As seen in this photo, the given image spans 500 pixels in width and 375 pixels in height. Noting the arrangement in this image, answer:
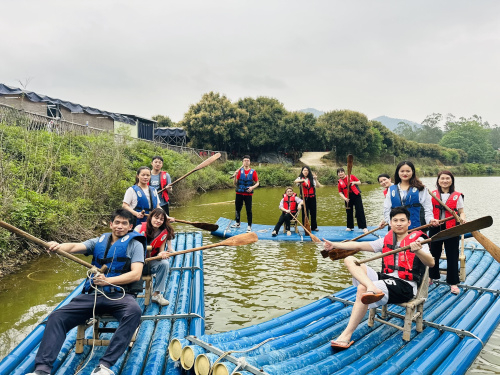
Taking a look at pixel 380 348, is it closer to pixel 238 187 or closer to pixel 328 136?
pixel 238 187

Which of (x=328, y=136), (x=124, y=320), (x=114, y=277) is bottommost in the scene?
(x=124, y=320)

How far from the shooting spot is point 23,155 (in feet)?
31.0

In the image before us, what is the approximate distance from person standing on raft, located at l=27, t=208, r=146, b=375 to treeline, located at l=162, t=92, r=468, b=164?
94.2 feet

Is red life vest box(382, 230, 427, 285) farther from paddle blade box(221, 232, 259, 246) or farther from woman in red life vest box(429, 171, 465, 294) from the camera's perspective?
paddle blade box(221, 232, 259, 246)

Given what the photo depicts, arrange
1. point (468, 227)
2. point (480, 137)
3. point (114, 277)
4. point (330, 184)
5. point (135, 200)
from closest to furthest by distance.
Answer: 1. point (114, 277)
2. point (468, 227)
3. point (135, 200)
4. point (330, 184)
5. point (480, 137)

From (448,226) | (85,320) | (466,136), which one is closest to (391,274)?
(448,226)

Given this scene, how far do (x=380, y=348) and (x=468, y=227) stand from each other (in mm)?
1513

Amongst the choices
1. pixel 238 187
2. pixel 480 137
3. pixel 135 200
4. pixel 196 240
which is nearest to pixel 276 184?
pixel 238 187

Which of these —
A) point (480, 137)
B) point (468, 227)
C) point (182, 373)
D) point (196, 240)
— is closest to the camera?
point (182, 373)

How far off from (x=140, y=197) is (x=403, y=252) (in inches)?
144

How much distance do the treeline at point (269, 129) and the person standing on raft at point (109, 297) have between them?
28.7 meters

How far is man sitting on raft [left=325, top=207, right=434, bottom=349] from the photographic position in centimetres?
314

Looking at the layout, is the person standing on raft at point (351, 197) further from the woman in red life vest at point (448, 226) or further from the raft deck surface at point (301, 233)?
the woman in red life vest at point (448, 226)

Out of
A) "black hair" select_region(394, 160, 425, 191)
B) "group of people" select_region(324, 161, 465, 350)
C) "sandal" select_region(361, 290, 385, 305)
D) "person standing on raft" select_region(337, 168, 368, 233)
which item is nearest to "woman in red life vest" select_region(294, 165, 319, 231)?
"person standing on raft" select_region(337, 168, 368, 233)
